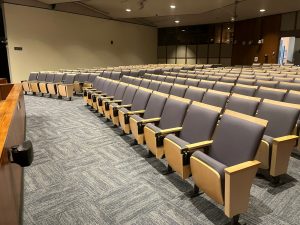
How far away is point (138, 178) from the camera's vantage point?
6.97 ft

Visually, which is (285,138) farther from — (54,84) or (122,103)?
(54,84)

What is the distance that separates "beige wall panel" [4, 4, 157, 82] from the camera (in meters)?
8.09

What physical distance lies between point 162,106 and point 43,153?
1381mm

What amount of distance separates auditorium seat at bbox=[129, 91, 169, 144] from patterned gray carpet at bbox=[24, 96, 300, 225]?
0.23 meters

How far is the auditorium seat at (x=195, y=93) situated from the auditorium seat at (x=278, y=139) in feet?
2.78

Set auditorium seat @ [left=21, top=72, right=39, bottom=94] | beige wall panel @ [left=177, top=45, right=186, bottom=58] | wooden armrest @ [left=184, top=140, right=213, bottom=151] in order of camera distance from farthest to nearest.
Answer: beige wall panel @ [left=177, top=45, right=186, bottom=58], auditorium seat @ [left=21, top=72, right=39, bottom=94], wooden armrest @ [left=184, top=140, right=213, bottom=151]

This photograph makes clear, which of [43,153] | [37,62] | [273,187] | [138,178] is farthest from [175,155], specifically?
[37,62]

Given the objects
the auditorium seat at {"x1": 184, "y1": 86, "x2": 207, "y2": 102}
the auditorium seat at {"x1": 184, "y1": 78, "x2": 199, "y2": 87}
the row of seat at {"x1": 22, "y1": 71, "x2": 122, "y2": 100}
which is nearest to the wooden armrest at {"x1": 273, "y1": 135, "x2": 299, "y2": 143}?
the auditorium seat at {"x1": 184, "y1": 86, "x2": 207, "y2": 102}

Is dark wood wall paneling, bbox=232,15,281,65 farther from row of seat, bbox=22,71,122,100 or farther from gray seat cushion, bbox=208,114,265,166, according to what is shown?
gray seat cushion, bbox=208,114,265,166

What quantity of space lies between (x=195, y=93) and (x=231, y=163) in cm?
143

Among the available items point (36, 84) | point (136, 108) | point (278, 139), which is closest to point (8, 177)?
point (278, 139)

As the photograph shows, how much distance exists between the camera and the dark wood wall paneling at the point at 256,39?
10.6 m

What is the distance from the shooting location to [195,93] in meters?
2.94

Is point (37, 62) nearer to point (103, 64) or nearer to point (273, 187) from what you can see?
point (103, 64)
